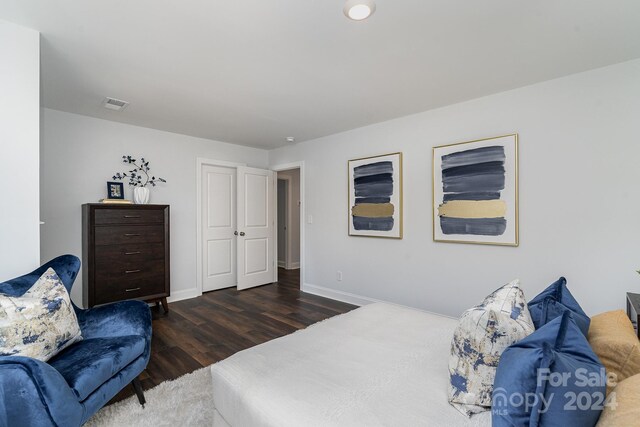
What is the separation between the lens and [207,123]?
3.91 meters

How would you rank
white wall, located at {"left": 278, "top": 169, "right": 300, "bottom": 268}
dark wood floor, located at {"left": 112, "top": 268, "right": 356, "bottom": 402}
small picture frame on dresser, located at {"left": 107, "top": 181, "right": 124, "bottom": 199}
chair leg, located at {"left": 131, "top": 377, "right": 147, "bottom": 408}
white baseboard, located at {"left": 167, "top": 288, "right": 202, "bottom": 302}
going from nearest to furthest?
chair leg, located at {"left": 131, "top": 377, "right": 147, "bottom": 408} → dark wood floor, located at {"left": 112, "top": 268, "right": 356, "bottom": 402} → small picture frame on dresser, located at {"left": 107, "top": 181, "right": 124, "bottom": 199} → white baseboard, located at {"left": 167, "top": 288, "right": 202, "bottom": 302} → white wall, located at {"left": 278, "top": 169, "right": 300, "bottom": 268}

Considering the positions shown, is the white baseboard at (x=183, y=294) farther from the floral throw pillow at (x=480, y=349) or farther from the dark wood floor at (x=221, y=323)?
the floral throw pillow at (x=480, y=349)

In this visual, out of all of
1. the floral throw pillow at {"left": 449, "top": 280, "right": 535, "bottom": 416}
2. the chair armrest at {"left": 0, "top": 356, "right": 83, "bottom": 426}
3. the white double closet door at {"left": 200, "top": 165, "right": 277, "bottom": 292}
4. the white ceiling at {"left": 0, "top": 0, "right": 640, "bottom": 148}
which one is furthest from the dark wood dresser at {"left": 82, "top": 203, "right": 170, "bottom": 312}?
the floral throw pillow at {"left": 449, "top": 280, "right": 535, "bottom": 416}

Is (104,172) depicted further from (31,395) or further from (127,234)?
(31,395)

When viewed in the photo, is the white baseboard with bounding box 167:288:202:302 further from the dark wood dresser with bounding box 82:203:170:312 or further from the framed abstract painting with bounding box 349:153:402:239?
the framed abstract painting with bounding box 349:153:402:239

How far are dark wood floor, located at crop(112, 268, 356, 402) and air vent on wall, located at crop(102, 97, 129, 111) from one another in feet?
8.06

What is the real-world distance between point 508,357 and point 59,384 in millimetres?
1844

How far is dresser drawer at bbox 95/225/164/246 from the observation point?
337 centimetres

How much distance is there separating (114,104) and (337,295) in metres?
3.61

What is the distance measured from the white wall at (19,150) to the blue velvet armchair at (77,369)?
0.61 feet

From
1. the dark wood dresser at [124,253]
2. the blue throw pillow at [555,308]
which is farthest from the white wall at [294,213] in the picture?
the blue throw pillow at [555,308]

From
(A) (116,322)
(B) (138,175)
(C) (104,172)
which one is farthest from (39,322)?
(B) (138,175)

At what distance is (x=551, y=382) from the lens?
789 mm

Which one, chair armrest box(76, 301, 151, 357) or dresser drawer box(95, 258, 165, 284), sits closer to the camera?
chair armrest box(76, 301, 151, 357)
